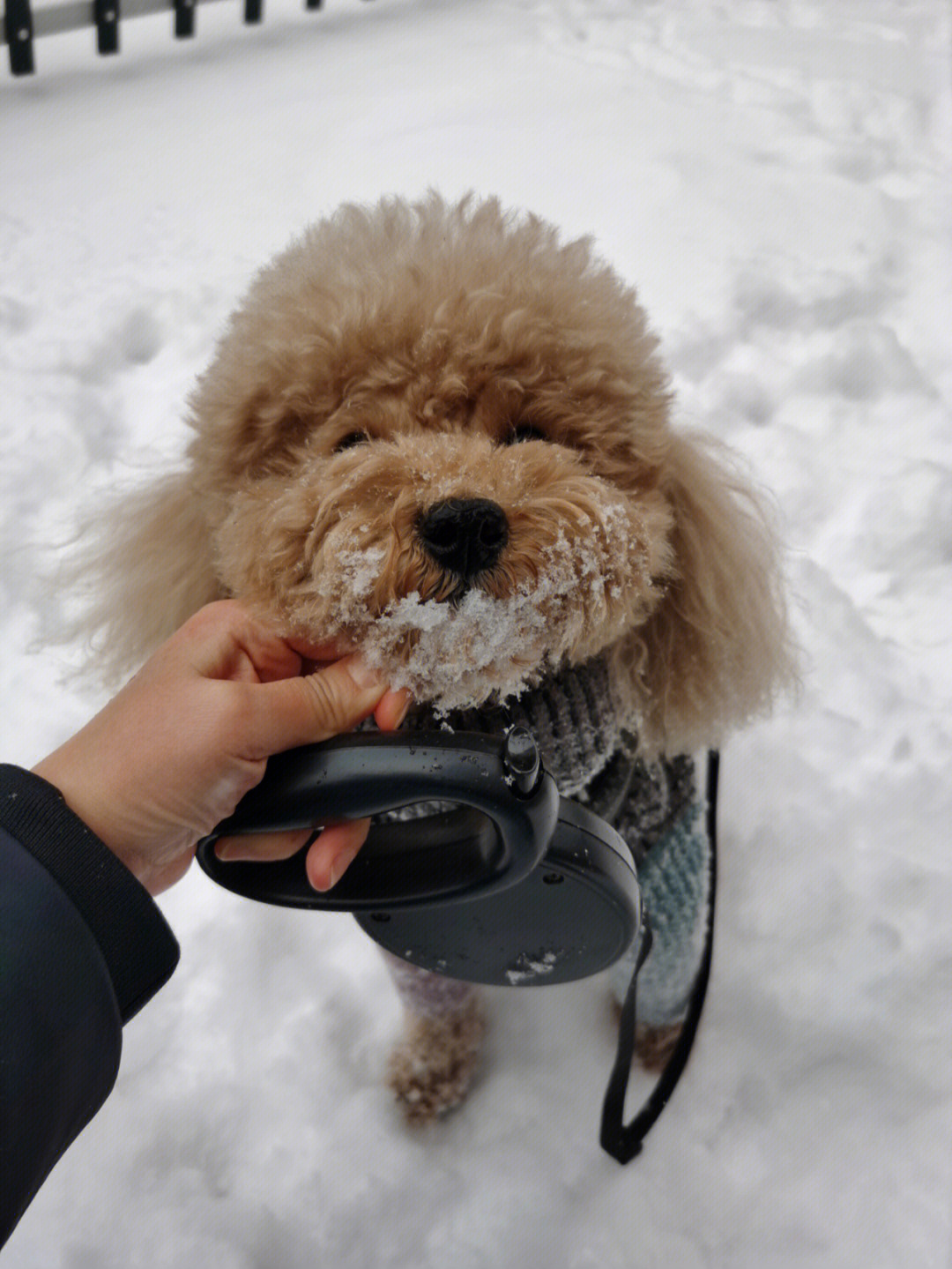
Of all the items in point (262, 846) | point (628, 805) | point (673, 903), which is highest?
point (262, 846)

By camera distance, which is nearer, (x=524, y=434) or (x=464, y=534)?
(x=464, y=534)

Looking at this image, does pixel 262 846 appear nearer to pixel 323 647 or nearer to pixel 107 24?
pixel 323 647

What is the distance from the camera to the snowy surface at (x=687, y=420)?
3.59 feet

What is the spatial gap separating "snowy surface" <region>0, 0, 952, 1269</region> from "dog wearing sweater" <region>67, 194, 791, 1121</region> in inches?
10.4

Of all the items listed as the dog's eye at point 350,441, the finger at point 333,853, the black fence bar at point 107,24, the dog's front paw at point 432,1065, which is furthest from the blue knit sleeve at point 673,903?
the black fence bar at point 107,24

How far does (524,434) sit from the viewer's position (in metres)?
0.79

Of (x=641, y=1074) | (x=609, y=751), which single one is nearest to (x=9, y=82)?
(x=609, y=751)

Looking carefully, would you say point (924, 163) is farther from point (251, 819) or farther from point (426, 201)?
point (251, 819)

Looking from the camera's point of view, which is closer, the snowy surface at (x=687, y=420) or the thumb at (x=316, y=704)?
the thumb at (x=316, y=704)

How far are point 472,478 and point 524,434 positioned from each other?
15cm

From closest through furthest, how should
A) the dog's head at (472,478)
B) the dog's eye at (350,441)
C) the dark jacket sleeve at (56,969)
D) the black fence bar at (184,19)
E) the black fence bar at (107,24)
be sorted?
the dark jacket sleeve at (56,969)
the dog's head at (472,478)
the dog's eye at (350,441)
the black fence bar at (107,24)
the black fence bar at (184,19)

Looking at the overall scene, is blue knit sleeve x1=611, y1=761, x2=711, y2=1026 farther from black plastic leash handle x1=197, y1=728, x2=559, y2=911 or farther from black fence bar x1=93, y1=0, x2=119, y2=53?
black fence bar x1=93, y1=0, x2=119, y2=53

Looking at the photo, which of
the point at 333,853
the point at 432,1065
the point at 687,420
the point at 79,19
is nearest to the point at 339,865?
the point at 333,853

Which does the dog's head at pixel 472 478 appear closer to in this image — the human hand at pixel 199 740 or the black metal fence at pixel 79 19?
the human hand at pixel 199 740
